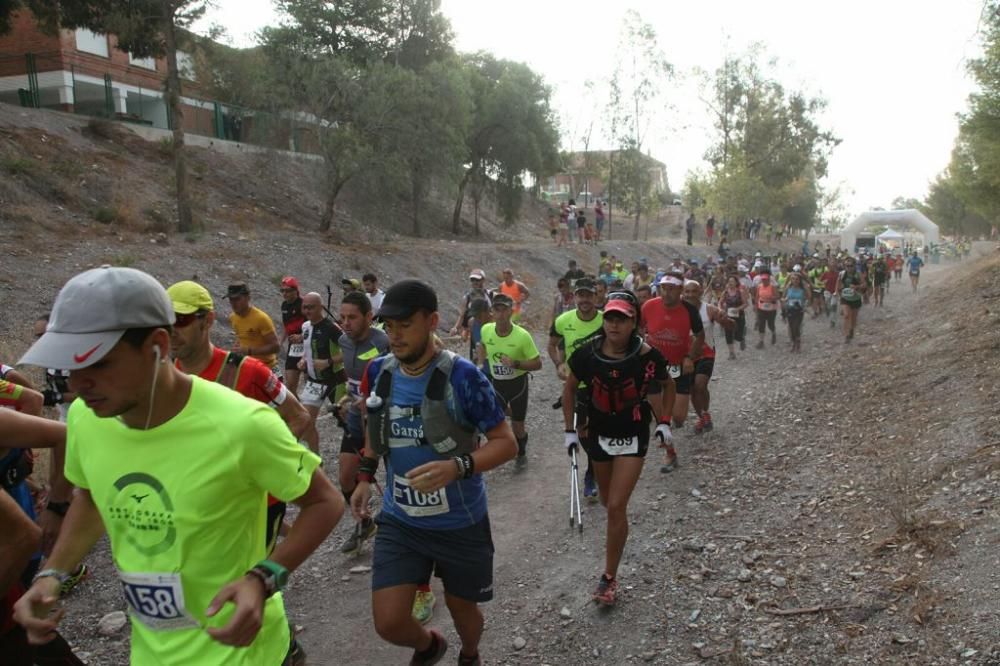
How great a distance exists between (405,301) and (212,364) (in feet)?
4.37

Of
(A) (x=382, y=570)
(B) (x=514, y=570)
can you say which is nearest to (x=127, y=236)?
(B) (x=514, y=570)

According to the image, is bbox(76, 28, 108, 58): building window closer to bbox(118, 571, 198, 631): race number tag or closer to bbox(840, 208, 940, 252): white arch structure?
bbox(118, 571, 198, 631): race number tag

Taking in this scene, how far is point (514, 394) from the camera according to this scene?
7.94 metres

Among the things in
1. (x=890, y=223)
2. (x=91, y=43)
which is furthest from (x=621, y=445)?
(x=890, y=223)

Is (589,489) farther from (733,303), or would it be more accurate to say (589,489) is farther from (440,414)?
(733,303)

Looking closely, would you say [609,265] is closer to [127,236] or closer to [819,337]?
[819,337]

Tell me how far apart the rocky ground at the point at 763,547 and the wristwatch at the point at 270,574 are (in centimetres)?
261

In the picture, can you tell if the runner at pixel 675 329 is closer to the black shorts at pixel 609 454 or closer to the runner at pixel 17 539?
the black shorts at pixel 609 454

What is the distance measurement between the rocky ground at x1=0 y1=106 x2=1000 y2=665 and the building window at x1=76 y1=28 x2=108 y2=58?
20.5 metres

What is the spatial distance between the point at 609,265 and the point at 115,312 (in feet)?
64.5

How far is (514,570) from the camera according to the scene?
18.2ft

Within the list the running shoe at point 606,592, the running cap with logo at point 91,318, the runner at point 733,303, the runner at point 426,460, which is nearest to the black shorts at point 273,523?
the runner at point 426,460

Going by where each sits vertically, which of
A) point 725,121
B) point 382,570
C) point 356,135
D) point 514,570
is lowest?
point 514,570

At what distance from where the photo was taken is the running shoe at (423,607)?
15.5 feet
